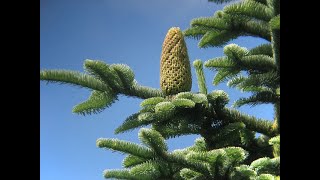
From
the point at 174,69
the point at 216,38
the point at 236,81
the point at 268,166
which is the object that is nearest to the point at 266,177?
the point at 268,166

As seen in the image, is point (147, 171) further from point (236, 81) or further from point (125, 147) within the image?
point (236, 81)

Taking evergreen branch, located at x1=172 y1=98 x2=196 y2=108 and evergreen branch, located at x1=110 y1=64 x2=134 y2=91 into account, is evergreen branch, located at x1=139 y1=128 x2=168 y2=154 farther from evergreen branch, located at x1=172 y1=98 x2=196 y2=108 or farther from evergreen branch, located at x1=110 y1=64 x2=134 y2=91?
evergreen branch, located at x1=110 y1=64 x2=134 y2=91

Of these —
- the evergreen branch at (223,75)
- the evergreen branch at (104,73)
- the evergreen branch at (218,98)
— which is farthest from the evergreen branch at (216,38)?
the evergreen branch at (104,73)

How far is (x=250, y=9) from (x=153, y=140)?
1.71 ft

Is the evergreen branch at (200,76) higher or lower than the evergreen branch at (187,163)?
higher

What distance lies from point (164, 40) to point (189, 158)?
439 millimetres

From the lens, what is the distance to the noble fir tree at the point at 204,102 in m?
1.38

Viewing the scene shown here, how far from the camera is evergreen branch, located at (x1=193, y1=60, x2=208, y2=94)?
5.36 ft

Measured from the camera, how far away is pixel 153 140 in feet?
4.48

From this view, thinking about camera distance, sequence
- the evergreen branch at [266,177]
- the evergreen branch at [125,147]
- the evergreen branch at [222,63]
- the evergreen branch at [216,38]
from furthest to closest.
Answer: the evergreen branch at [216,38] < the evergreen branch at [222,63] < the evergreen branch at [125,147] < the evergreen branch at [266,177]

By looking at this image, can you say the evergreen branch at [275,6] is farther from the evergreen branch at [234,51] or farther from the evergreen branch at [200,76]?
the evergreen branch at [200,76]
